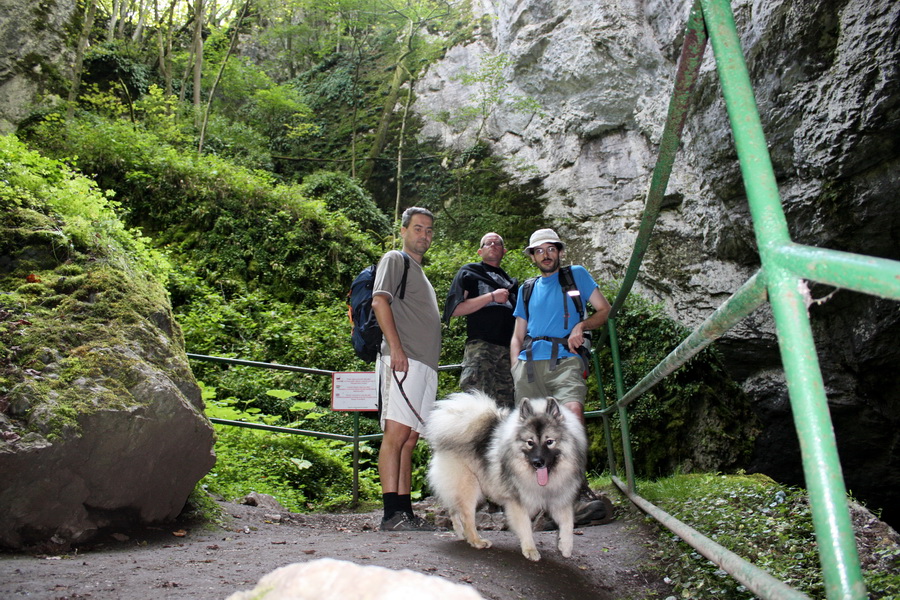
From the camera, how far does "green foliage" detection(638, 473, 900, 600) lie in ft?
7.48

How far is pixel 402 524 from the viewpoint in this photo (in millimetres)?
3768

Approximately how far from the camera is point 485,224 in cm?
1403

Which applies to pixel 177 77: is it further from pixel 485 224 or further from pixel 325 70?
pixel 485 224

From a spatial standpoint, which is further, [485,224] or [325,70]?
[325,70]

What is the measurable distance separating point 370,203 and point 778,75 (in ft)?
31.3

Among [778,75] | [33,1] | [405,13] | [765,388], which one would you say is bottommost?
[765,388]

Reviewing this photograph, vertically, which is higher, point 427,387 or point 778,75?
point 778,75

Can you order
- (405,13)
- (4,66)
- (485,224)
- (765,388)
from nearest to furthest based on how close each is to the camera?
(765,388) → (4,66) → (485,224) → (405,13)

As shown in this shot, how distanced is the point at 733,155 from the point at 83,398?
23.9 ft

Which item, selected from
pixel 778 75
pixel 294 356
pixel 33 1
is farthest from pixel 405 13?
pixel 778 75

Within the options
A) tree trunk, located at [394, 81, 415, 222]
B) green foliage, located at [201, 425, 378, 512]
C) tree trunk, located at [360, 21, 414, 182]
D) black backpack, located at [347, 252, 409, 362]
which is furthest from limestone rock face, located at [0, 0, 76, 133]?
black backpack, located at [347, 252, 409, 362]

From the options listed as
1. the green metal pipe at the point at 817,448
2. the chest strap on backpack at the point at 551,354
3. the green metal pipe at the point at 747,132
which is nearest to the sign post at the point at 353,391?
the chest strap on backpack at the point at 551,354

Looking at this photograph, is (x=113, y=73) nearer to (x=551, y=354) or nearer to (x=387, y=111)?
(x=387, y=111)

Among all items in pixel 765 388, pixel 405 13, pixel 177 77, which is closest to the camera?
pixel 765 388
